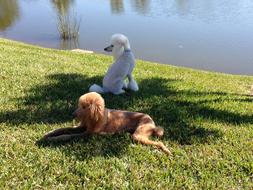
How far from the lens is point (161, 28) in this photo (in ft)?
66.7

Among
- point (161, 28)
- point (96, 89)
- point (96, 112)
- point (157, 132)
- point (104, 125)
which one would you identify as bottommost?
point (161, 28)

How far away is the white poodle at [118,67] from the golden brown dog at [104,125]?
5.20ft

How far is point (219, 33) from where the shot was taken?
19.2 metres

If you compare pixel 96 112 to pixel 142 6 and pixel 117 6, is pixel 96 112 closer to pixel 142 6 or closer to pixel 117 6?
pixel 142 6

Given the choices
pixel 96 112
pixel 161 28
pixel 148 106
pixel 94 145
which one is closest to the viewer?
pixel 96 112

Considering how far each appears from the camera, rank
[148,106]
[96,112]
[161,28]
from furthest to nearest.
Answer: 1. [161,28]
2. [148,106]
3. [96,112]

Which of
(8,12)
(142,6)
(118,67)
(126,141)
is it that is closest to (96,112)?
(126,141)

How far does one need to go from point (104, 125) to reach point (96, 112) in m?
0.38

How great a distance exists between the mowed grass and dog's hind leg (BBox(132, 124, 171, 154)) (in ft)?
0.28

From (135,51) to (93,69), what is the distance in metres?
8.11

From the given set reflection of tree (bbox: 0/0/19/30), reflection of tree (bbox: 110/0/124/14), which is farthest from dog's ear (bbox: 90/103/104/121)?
reflection of tree (bbox: 110/0/124/14)

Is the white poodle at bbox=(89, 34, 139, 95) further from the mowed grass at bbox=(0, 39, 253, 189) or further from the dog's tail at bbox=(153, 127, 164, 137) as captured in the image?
the dog's tail at bbox=(153, 127, 164, 137)

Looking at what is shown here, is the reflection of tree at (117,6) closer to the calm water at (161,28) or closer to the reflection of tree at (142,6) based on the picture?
the calm water at (161,28)

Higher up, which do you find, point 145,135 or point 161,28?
point 145,135
